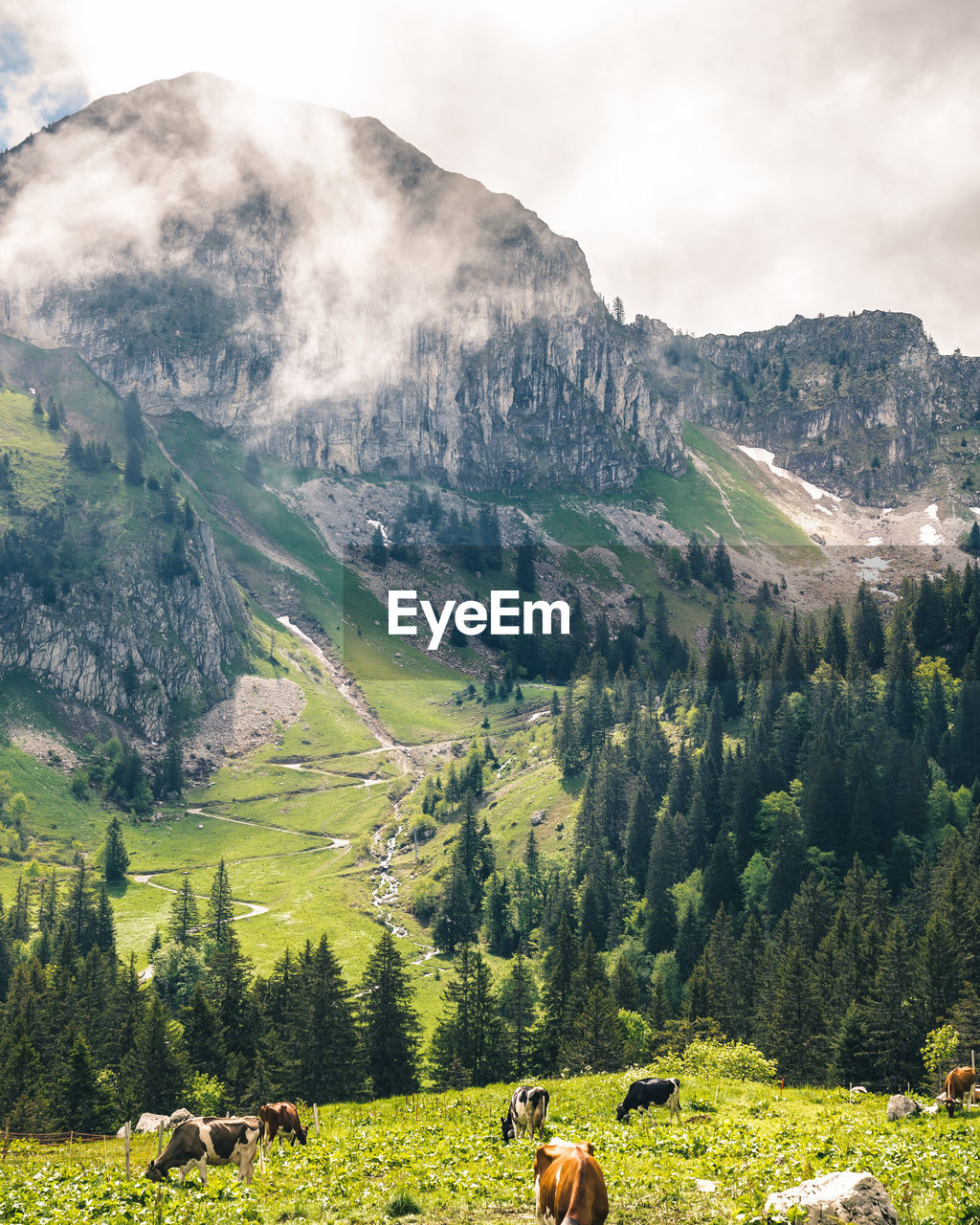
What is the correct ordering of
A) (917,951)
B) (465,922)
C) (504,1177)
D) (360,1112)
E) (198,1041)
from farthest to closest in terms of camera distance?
(465,922) → (198,1041) → (917,951) → (360,1112) → (504,1177)

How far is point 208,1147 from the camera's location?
28516 millimetres

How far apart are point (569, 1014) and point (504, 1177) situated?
72.2 m

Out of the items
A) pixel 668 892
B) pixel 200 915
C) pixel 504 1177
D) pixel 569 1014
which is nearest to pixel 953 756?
pixel 668 892

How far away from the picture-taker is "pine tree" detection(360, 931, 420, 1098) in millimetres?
84125

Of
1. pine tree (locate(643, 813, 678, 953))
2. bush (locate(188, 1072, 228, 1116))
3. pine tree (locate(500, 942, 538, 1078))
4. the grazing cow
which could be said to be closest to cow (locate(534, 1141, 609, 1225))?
the grazing cow

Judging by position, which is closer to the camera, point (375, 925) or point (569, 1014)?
point (569, 1014)

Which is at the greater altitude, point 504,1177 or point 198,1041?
point 504,1177

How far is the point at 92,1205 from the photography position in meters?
23.4

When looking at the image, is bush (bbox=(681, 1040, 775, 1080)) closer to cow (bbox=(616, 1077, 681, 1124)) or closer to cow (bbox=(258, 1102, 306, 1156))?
cow (bbox=(616, 1077, 681, 1124))

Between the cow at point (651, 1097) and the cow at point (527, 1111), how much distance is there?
4.68 metres

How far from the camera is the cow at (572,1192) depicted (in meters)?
18.9

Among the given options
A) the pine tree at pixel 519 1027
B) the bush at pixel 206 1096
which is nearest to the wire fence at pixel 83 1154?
the bush at pixel 206 1096

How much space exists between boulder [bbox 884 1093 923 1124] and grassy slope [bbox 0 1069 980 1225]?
1.28m

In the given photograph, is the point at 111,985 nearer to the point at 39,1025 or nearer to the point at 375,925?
the point at 39,1025
